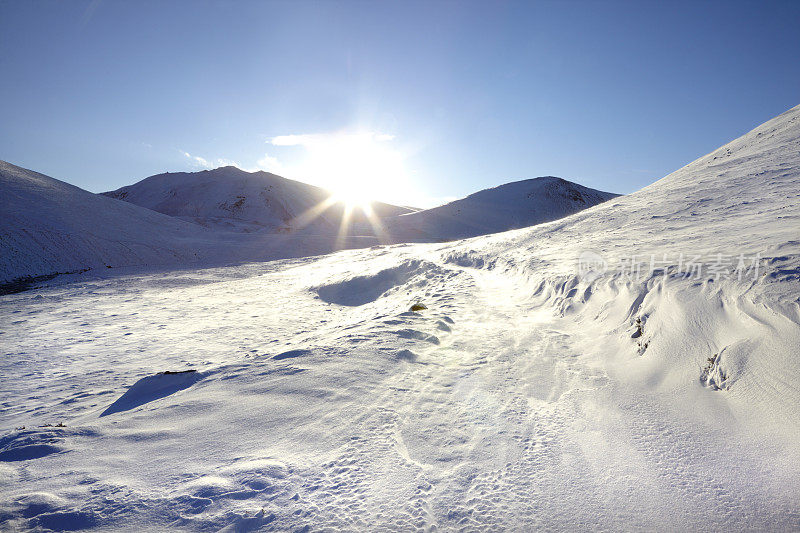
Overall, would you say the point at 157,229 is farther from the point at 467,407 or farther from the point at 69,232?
the point at 467,407

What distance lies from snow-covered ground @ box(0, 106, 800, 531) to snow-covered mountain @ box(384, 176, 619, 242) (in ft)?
108

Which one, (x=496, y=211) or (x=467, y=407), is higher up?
(x=496, y=211)

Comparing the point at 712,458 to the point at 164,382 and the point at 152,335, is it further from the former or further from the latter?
the point at 152,335

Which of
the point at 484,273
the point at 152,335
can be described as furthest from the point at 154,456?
the point at 484,273

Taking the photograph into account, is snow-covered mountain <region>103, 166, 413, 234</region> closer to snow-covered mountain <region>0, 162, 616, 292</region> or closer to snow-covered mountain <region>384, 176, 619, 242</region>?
snow-covered mountain <region>0, 162, 616, 292</region>

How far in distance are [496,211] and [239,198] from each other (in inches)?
1763

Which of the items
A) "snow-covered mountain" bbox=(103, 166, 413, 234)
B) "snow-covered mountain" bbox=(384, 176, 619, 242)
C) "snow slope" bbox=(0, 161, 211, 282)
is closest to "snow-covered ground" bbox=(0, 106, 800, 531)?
"snow slope" bbox=(0, 161, 211, 282)

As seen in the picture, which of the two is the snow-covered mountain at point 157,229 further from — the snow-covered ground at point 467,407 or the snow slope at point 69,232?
the snow-covered ground at point 467,407

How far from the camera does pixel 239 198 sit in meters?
60.7

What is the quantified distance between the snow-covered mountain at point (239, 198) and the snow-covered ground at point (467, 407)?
4913cm

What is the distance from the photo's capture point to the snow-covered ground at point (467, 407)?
2.49 metres

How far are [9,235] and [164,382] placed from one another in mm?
22948

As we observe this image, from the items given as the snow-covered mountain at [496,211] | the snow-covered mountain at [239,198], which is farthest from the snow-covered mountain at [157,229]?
the snow-covered mountain at [239,198]

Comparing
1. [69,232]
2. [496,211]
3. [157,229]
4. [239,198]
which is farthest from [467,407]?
[239,198]
